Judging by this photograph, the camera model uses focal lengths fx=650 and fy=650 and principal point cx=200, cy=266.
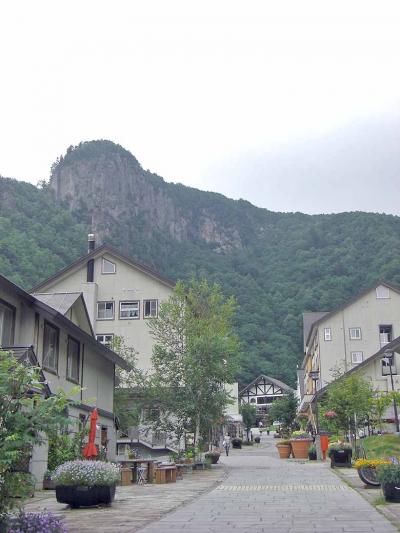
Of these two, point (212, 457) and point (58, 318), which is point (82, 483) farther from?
point (212, 457)

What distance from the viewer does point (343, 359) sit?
5797 centimetres

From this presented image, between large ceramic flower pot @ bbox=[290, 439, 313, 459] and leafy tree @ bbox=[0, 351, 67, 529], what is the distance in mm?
27585

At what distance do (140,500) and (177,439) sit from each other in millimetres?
15824

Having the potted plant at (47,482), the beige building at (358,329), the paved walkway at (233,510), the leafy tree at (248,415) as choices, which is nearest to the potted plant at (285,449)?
the paved walkway at (233,510)


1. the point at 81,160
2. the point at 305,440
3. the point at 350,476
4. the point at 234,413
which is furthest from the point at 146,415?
the point at 81,160

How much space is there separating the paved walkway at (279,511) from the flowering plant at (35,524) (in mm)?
2331

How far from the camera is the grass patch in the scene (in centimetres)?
2458

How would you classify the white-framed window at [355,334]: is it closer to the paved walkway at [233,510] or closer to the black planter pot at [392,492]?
the paved walkway at [233,510]

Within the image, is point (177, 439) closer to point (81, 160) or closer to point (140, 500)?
point (140, 500)

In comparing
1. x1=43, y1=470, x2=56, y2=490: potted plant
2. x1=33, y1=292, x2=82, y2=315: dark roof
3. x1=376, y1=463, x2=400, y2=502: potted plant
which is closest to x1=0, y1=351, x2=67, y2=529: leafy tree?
x1=376, y1=463, x2=400, y2=502: potted plant

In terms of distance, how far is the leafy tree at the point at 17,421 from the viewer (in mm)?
7750

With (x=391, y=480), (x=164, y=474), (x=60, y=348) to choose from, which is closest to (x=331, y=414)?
(x=164, y=474)

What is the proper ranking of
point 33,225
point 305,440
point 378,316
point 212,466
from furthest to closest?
point 33,225 → point 378,316 → point 305,440 → point 212,466

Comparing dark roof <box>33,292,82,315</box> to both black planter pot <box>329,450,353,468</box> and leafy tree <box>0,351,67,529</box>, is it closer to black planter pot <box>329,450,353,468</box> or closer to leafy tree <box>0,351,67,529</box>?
black planter pot <box>329,450,353,468</box>
